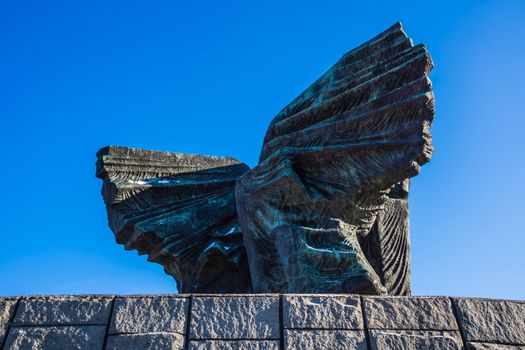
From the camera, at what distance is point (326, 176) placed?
534cm

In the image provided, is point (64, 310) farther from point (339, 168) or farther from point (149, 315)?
point (339, 168)

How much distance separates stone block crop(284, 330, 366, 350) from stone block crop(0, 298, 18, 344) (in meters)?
1.57

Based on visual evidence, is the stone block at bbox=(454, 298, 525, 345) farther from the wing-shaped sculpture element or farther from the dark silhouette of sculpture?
the wing-shaped sculpture element

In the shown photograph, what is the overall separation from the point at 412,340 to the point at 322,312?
1.64 ft

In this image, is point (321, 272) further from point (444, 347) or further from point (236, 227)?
point (236, 227)

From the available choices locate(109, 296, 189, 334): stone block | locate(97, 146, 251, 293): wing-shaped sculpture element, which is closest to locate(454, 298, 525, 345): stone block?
locate(109, 296, 189, 334): stone block

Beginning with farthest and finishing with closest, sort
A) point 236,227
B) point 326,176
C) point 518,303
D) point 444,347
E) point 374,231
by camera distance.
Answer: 1. point 236,227
2. point 374,231
3. point 326,176
4. point 518,303
5. point 444,347

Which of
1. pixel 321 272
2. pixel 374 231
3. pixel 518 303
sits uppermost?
pixel 374 231

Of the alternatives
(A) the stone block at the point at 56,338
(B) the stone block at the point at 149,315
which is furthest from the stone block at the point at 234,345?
(A) the stone block at the point at 56,338

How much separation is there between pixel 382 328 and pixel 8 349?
2039 millimetres

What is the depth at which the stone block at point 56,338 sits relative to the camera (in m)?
3.76

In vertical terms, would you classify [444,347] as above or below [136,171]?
below

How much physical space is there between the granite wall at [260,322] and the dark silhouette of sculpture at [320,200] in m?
0.75

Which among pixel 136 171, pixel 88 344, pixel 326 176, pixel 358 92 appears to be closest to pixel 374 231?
pixel 326 176
